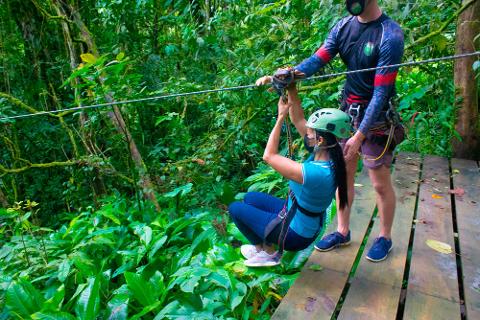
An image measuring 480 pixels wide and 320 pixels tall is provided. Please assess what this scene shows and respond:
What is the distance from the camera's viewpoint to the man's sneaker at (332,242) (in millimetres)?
2533

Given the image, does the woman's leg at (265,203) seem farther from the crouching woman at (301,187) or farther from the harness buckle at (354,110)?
the harness buckle at (354,110)

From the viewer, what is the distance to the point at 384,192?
7.61 feet

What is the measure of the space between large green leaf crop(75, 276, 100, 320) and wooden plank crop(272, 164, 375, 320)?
1.24 metres

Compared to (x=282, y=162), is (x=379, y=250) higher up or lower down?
lower down

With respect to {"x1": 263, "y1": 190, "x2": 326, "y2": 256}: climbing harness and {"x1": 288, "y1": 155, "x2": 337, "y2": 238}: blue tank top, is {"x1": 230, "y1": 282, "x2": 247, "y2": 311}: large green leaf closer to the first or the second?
{"x1": 263, "y1": 190, "x2": 326, "y2": 256}: climbing harness

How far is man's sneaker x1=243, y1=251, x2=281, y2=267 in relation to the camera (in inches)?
96.7

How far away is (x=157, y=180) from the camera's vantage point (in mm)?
4789

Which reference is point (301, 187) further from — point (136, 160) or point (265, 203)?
point (136, 160)

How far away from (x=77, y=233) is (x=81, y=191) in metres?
1.95

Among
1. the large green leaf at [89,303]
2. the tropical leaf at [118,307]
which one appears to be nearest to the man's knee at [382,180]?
the tropical leaf at [118,307]

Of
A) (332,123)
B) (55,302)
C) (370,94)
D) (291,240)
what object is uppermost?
(370,94)

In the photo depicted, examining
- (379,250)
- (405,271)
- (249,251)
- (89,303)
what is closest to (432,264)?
(405,271)

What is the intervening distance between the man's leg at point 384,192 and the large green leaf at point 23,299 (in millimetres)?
2490

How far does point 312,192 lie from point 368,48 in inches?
35.2
